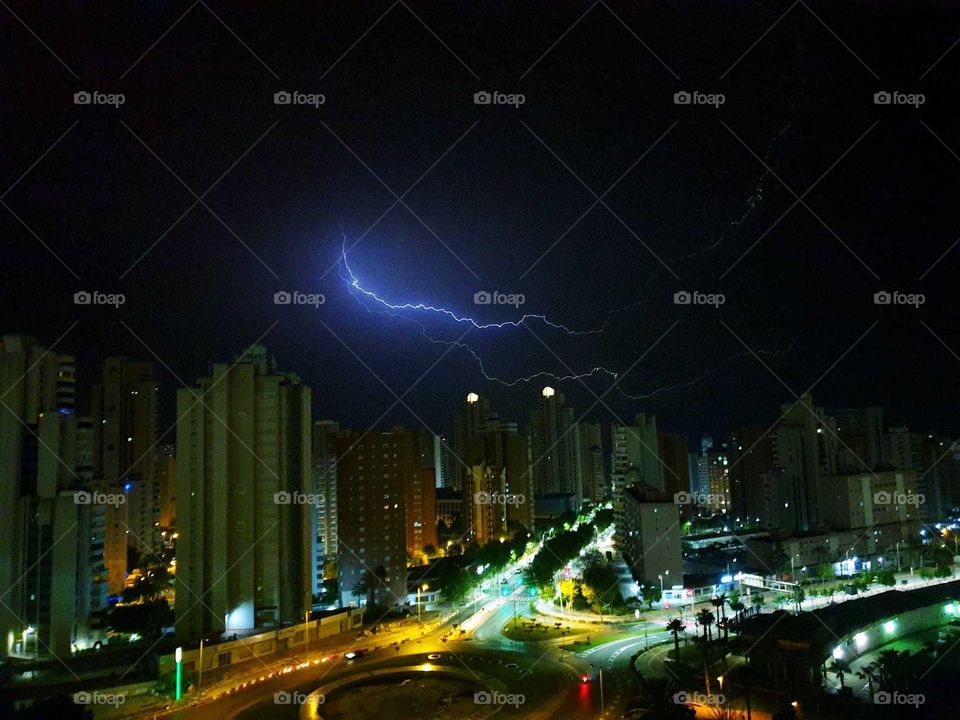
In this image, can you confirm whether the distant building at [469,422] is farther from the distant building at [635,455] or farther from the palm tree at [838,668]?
the palm tree at [838,668]

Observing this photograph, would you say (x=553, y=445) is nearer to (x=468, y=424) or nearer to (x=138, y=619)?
(x=468, y=424)

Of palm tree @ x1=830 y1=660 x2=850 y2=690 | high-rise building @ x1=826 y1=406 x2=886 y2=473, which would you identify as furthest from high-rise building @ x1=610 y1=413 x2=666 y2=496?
palm tree @ x1=830 y1=660 x2=850 y2=690

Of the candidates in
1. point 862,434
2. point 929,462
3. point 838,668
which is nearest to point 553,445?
point 862,434

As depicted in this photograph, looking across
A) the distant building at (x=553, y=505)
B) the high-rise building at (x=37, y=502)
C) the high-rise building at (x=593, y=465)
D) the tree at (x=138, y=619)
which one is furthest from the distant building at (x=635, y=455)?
the high-rise building at (x=37, y=502)

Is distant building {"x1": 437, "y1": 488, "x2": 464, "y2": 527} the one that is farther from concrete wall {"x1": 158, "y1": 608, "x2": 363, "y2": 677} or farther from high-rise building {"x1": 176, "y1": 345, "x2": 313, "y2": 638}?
high-rise building {"x1": 176, "y1": 345, "x2": 313, "y2": 638}

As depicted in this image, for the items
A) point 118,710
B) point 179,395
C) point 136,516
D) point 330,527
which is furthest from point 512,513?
point 118,710
